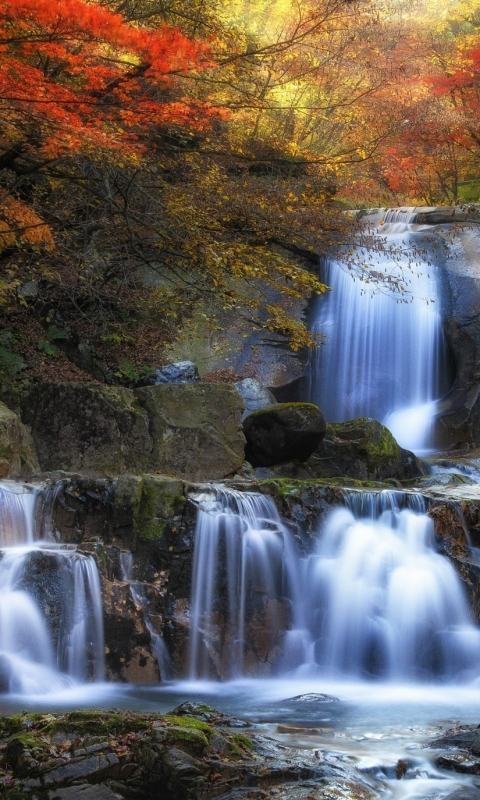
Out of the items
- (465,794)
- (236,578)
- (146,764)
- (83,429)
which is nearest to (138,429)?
(83,429)

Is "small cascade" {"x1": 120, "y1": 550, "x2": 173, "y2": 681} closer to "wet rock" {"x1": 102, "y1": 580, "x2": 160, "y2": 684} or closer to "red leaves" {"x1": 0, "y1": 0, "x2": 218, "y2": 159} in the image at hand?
"wet rock" {"x1": 102, "y1": 580, "x2": 160, "y2": 684}

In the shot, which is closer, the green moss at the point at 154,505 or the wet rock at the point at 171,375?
the green moss at the point at 154,505

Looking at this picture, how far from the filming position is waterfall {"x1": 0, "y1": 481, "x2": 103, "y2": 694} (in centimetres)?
666

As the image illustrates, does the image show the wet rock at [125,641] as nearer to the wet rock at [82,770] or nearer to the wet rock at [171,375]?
the wet rock at [82,770]

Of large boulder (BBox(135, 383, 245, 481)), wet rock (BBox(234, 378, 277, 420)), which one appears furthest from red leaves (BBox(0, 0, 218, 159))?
wet rock (BBox(234, 378, 277, 420))

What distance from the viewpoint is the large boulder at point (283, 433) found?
1178 centimetres

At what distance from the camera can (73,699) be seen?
6.23 meters

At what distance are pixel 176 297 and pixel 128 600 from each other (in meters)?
7.26

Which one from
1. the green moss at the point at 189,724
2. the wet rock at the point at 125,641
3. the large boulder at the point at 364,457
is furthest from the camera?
the large boulder at the point at 364,457

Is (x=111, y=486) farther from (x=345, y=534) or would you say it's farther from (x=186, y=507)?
(x=345, y=534)

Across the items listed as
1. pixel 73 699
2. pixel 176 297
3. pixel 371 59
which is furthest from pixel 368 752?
pixel 371 59

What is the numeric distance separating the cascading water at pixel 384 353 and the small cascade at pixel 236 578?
24.3 ft

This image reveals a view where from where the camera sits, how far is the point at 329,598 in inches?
322

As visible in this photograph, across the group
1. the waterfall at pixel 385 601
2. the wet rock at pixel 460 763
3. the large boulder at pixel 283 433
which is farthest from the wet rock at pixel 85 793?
the large boulder at pixel 283 433
